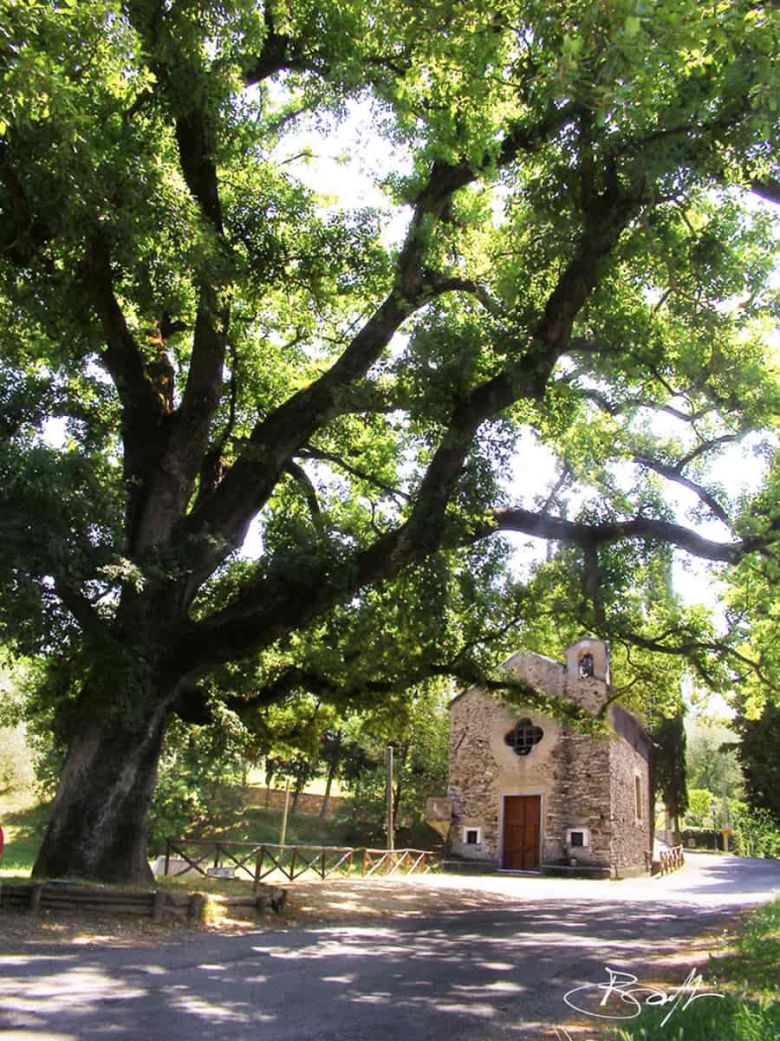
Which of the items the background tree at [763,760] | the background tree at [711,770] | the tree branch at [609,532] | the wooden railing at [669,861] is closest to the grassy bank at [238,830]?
the wooden railing at [669,861]

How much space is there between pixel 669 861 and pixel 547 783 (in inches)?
311

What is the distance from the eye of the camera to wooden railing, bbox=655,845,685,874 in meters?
32.3

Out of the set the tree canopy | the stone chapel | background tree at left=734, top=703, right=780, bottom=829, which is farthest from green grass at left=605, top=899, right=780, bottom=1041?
background tree at left=734, top=703, right=780, bottom=829

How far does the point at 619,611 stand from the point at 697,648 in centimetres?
173

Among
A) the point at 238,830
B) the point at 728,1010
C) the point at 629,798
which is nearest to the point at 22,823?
the point at 238,830

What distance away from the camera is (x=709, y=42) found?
6.04m

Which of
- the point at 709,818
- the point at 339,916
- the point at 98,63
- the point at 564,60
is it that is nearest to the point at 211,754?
the point at 339,916

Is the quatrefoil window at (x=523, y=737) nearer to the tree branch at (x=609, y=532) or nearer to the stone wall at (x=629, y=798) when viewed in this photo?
the stone wall at (x=629, y=798)

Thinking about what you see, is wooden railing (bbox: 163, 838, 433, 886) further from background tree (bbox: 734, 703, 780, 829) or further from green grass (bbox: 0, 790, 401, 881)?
background tree (bbox: 734, 703, 780, 829)

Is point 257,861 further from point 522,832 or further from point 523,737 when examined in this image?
point 523,737

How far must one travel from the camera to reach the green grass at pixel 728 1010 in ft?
15.9

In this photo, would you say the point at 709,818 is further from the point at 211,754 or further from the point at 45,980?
the point at 45,980

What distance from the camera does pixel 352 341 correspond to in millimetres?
13391

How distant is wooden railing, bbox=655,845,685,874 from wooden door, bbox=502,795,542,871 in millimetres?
5285
